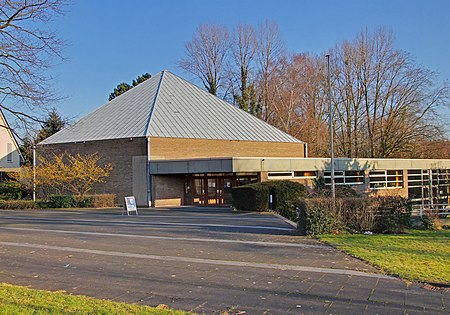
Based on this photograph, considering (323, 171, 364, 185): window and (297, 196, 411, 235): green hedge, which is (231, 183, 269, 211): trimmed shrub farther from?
(297, 196, 411, 235): green hedge

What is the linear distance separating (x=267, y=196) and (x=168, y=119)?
13.3m

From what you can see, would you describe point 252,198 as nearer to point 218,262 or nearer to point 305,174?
point 305,174

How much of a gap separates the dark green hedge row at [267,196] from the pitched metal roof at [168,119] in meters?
9.61

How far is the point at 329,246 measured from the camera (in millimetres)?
12461

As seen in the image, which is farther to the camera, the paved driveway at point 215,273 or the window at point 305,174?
the window at point 305,174

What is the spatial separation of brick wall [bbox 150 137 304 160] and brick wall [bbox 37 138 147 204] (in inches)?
52.8

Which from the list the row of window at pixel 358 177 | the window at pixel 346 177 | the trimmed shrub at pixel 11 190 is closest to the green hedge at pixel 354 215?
the row of window at pixel 358 177

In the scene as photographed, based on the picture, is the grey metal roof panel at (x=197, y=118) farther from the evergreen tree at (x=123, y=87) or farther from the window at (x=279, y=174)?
the evergreen tree at (x=123, y=87)

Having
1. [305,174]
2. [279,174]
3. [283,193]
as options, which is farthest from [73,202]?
[305,174]

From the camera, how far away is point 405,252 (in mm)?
11141

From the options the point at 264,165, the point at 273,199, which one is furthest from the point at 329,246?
the point at 264,165

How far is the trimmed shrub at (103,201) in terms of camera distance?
32.2 m

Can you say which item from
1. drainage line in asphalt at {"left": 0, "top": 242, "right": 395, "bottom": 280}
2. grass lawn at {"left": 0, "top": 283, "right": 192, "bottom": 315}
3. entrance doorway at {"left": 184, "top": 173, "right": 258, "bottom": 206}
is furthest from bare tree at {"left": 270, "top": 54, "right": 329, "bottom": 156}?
grass lawn at {"left": 0, "top": 283, "right": 192, "bottom": 315}

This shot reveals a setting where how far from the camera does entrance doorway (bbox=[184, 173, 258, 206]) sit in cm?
3475
